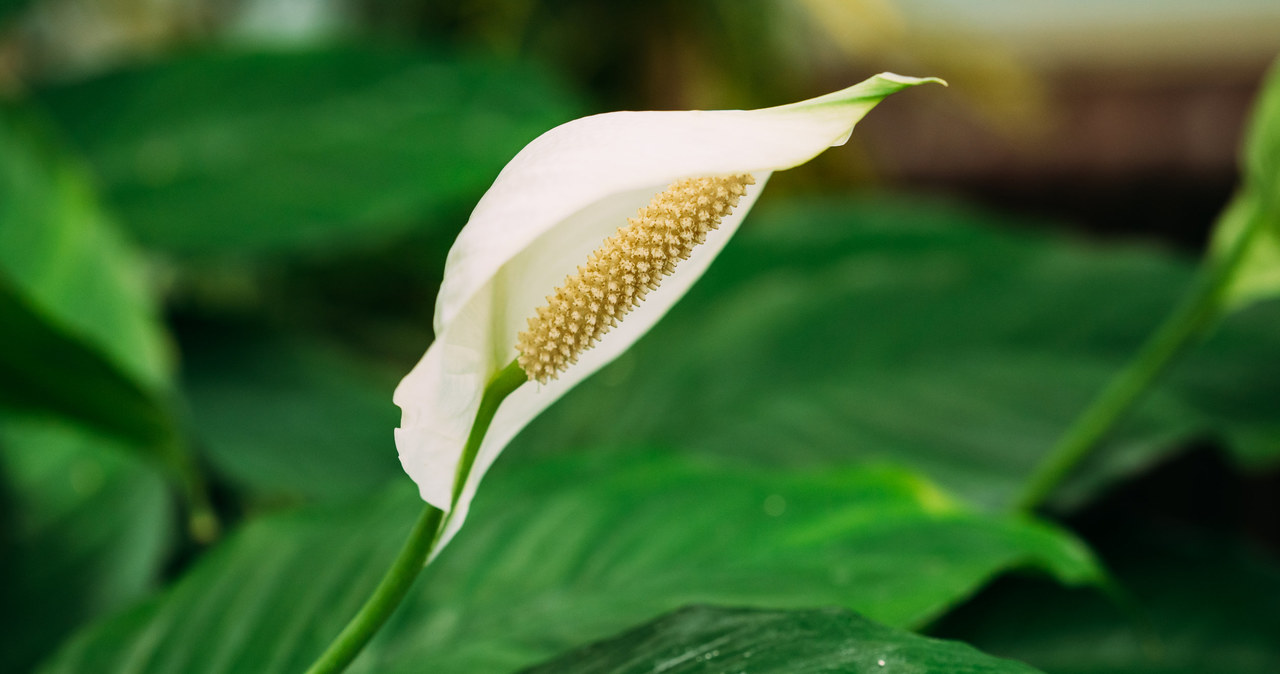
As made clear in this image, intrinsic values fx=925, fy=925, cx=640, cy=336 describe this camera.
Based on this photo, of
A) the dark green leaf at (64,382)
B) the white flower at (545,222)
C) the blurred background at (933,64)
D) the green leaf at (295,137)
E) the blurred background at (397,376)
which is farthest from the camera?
the blurred background at (933,64)

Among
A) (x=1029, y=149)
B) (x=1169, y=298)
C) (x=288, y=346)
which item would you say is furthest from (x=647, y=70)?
(x=1169, y=298)

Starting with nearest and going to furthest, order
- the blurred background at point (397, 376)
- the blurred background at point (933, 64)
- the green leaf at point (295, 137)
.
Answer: the blurred background at point (397, 376), the green leaf at point (295, 137), the blurred background at point (933, 64)

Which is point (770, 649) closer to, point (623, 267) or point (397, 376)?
point (623, 267)

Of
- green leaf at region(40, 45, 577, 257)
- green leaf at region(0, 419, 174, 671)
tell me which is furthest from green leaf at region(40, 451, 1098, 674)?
green leaf at region(40, 45, 577, 257)

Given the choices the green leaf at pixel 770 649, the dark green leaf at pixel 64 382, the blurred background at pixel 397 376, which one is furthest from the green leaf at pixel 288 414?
the green leaf at pixel 770 649

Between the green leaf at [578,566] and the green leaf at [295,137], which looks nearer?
the green leaf at [578,566]

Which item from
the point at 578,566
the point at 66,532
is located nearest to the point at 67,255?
the point at 66,532

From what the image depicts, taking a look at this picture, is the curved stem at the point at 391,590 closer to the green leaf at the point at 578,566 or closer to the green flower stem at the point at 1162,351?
the green leaf at the point at 578,566

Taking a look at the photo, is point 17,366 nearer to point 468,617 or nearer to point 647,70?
point 468,617
